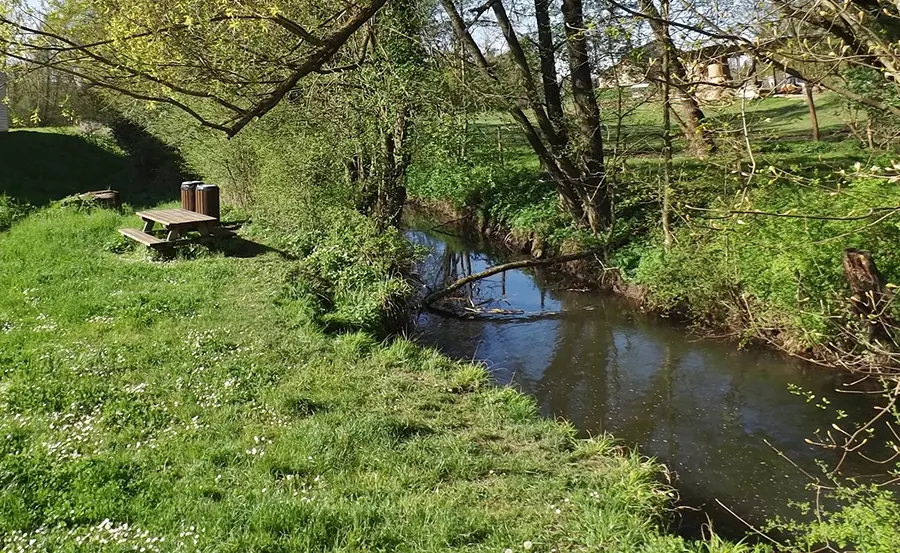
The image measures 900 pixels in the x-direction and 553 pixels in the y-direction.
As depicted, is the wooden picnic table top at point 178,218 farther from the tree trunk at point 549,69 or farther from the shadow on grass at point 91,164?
the shadow on grass at point 91,164

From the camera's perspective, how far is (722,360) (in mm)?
8141

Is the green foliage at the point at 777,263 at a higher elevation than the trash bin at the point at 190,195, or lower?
lower

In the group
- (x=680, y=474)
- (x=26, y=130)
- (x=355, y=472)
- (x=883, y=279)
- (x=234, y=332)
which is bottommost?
(x=680, y=474)

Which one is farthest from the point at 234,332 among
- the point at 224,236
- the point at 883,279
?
the point at 883,279

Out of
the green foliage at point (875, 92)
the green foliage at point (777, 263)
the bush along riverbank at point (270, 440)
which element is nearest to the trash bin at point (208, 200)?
the bush along riverbank at point (270, 440)

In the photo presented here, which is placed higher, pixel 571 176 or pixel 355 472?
pixel 571 176

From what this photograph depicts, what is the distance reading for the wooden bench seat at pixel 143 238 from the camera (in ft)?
32.6

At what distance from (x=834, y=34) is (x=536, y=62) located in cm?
835

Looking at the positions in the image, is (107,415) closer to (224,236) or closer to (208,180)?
(224,236)

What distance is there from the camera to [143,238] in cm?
1019

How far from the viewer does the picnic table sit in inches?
392

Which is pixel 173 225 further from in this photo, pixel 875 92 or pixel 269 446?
pixel 875 92

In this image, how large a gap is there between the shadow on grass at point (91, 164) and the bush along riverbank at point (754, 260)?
1058 centimetres

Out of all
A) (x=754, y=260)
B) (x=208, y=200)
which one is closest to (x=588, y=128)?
(x=754, y=260)
